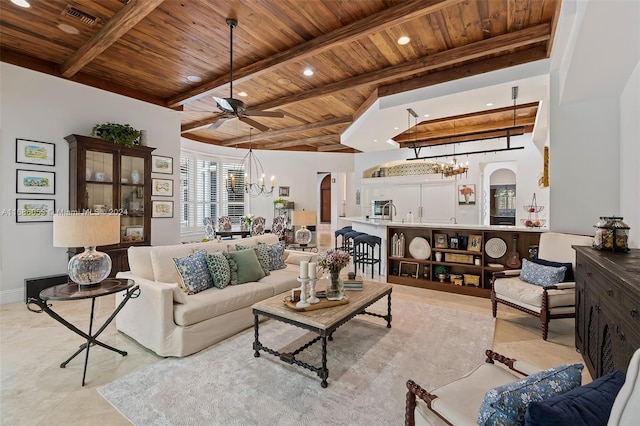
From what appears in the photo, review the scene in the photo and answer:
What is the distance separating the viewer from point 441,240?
15.5ft

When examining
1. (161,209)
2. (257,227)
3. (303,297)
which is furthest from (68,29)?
(257,227)

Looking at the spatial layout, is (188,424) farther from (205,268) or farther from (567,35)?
(567,35)

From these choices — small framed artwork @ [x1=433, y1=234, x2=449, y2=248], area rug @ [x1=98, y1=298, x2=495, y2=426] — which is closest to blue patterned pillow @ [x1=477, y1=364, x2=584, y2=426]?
area rug @ [x1=98, y1=298, x2=495, y2=426]

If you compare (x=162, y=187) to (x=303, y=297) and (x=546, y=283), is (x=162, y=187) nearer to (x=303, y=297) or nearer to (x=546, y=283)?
(x=303, y=297)

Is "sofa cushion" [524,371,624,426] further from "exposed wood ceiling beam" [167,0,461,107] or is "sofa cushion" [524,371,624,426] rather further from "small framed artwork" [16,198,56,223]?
"small framed artwork" [16,198,56,223]

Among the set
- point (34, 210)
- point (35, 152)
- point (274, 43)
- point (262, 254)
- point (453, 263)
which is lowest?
point (453, 263)

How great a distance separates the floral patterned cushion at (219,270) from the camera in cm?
308

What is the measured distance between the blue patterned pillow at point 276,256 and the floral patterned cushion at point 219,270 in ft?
2.52

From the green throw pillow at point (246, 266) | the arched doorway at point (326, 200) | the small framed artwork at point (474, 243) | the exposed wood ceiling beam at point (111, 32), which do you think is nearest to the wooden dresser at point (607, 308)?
the small framed artwork at point (474, 243)

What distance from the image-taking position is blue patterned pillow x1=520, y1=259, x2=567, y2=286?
3.09 meters

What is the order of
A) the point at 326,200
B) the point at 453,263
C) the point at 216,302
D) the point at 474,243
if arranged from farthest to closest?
the point at 326,200 → the point at 453,263 → the point at 474,243 → the point at 216,302

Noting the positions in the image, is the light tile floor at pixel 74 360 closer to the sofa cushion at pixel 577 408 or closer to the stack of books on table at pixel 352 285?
the stack of books on table at pixel 352 285

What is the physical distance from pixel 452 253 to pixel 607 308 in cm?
276

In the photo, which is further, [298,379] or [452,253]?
[452,253]
